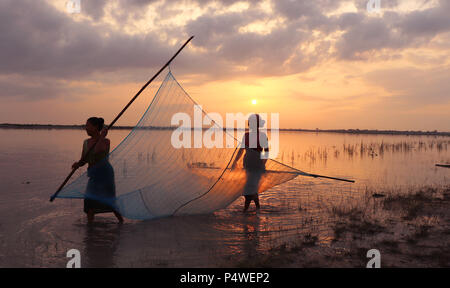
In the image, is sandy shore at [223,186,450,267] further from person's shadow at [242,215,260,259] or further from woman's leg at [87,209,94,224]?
woman's leg at [87,209,94,224]

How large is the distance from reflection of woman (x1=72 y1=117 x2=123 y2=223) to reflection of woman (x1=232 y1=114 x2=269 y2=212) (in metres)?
1.76

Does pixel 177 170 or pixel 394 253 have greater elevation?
pixel 177 170

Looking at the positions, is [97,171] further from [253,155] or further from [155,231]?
[253,155]

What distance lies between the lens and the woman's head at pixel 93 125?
4.34m

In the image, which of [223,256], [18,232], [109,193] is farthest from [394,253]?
[18,232]

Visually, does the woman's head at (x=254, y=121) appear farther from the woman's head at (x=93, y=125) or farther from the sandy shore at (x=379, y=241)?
the woman's head at (x=93, y=125)

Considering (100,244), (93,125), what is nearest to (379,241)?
(100,244)

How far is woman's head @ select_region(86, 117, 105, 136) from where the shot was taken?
4.34 metres

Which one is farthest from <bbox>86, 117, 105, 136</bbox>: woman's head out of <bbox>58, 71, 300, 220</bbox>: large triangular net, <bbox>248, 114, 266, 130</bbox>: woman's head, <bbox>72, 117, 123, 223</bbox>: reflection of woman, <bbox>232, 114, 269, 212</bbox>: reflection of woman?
<bbox>248, 114, 266, 130</bbox>: woman's head

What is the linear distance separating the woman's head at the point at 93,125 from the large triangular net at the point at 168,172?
388 mm

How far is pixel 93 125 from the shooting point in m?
4.36

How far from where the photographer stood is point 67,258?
3.40m
